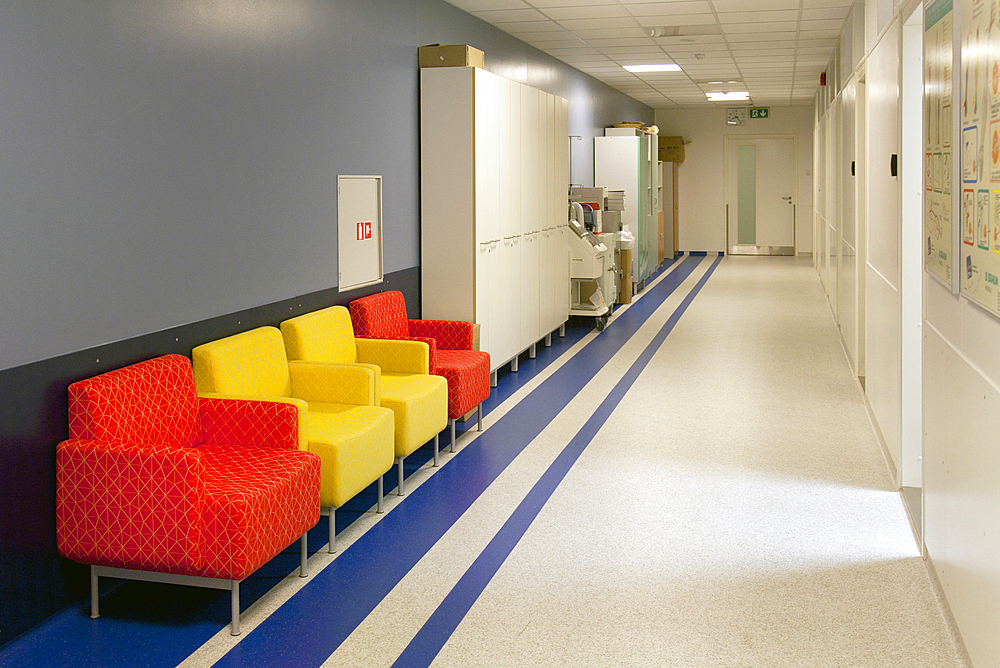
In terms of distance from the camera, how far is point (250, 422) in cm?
370

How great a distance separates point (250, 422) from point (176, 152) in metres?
1.13

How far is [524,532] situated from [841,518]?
53.9 inches

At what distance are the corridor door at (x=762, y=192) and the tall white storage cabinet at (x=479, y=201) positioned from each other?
11.8 metres

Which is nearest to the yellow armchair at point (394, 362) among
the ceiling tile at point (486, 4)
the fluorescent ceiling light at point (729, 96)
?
the ceiling tile at point (486, 4)

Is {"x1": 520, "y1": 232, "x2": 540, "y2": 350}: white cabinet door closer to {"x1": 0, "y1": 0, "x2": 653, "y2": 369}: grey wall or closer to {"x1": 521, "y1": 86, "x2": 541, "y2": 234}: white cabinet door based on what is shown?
{"x1": 521, "y1": 86, "x2": 541, "y2": 234}: white cabinet door

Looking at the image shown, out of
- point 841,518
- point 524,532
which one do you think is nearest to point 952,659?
point 841,518

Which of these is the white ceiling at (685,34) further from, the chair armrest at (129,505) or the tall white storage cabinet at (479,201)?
the chair armrest at (129,505)

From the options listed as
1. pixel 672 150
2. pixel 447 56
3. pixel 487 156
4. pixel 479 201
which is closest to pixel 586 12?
pixel 447 56

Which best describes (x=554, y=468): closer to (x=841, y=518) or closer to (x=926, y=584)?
(x=841, y=518)

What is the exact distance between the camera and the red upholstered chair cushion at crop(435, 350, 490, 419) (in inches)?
207

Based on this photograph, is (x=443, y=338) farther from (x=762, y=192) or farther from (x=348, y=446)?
(x=762, y=192)

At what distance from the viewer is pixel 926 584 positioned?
3.40m

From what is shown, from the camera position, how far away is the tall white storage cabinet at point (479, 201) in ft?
20.8

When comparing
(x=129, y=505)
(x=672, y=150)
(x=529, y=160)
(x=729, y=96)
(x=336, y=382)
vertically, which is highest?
(x=729, y=96)
